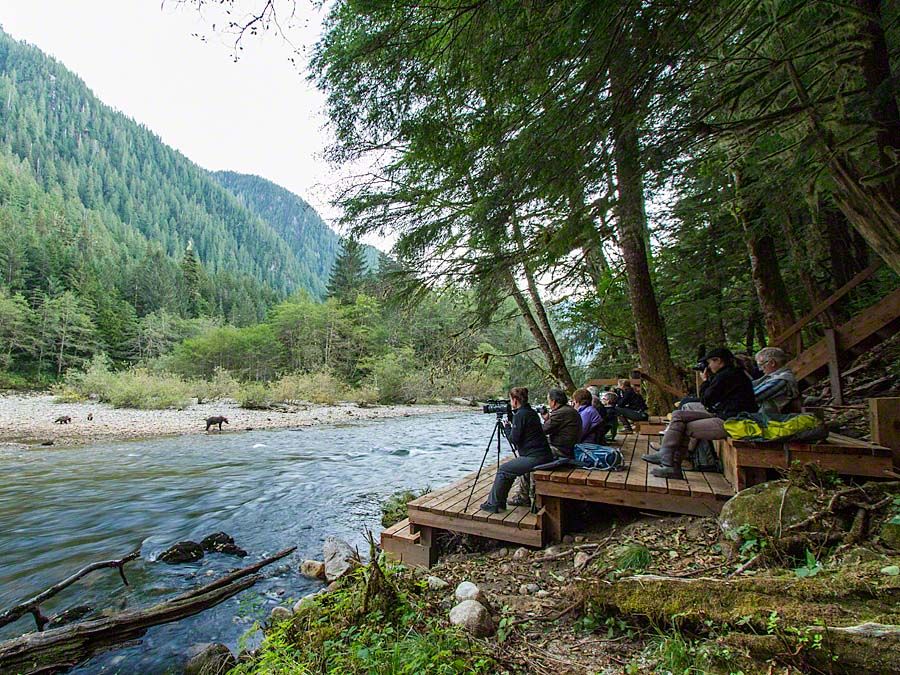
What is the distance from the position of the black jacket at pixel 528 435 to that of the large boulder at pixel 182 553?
4360mm

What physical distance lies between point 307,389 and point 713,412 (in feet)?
85.7

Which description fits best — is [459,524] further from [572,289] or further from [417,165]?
[572,289]

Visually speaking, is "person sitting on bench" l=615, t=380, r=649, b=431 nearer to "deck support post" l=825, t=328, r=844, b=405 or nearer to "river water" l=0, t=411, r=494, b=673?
"deck support post" l=825, t=328, r=844, b=405

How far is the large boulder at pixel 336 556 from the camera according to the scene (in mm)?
4512

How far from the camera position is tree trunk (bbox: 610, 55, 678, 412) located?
9.80 ft

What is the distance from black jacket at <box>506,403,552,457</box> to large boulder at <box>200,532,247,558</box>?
13.2ft

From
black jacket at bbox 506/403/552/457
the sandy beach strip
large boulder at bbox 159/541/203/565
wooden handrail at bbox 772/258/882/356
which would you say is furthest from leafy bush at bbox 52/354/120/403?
wooden handrail at bbox 772/258/882/356

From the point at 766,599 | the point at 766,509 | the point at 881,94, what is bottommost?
the point at 766,599

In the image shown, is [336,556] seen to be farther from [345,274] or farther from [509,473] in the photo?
[345,274]

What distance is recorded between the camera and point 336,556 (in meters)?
4.88

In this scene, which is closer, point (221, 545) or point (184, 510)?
point (221, 545)

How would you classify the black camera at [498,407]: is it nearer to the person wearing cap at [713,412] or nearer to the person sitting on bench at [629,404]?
the person wearing cap at [713,412]

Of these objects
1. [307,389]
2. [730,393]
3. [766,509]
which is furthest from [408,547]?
[307,389]

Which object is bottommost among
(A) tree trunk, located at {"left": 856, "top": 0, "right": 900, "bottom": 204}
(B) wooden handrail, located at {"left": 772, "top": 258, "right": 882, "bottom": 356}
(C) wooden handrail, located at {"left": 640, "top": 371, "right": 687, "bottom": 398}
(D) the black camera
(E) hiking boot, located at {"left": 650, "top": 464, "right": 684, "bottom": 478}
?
(E) hiking boot, located at {"left": 650, "top": 464, "right": 684, "bottom": 478}
